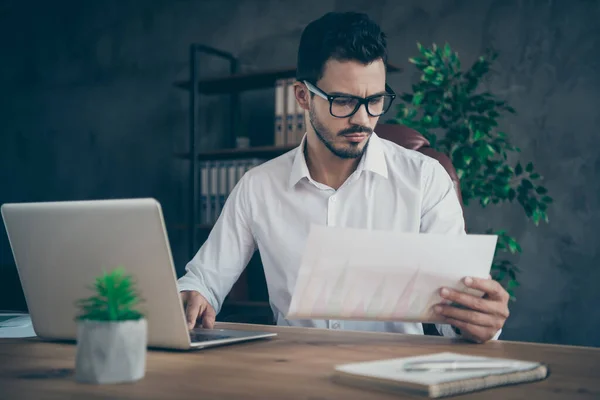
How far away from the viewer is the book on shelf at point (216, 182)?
3.57 metres

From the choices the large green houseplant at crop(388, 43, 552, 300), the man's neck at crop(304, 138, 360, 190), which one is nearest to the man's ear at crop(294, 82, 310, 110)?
the man's neck at crop(304, 138, 360, 190)

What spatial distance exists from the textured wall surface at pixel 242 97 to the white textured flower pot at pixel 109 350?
106 inches

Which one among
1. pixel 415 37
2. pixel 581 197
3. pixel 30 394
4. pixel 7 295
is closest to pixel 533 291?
Answer: pixel 581 197

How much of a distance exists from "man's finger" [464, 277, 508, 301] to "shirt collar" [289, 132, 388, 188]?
628mm

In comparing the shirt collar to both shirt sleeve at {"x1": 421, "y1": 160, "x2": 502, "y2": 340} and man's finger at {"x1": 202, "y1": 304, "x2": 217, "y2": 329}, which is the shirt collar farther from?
man's finger at {"x1": 202, "y1": 304, "x2": 217, "y2": 329}

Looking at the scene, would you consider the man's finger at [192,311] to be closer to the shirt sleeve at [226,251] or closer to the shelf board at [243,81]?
the shirt sleeve at [226,251]

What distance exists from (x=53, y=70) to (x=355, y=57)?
3617 mm

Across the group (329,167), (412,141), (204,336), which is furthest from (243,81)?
(204,336)

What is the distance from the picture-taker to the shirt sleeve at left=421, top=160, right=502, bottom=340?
1.63 m

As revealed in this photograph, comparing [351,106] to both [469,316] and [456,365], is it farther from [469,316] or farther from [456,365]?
[456,365]

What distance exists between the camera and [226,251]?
68.4 inches

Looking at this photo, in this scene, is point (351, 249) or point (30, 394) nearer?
point (30, 394)

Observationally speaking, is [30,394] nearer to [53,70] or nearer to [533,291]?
[533,291]

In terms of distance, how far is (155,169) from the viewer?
4250 mm
